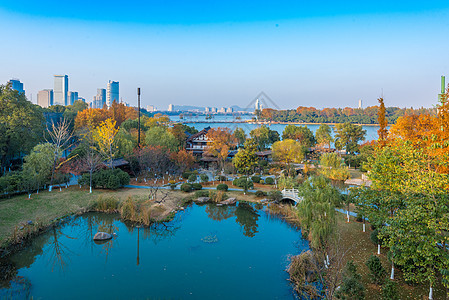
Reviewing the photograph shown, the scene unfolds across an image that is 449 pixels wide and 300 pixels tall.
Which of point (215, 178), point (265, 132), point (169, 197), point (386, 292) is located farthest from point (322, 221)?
point (265, 132)

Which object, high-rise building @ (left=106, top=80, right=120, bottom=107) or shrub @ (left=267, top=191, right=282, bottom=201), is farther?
high-rise building @ (left=106, top=80, right=120, bottom=107)

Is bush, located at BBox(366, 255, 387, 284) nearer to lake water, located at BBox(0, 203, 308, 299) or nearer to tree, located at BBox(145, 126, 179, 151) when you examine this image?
lake water, located at BBox(0, 203, 308, 299)

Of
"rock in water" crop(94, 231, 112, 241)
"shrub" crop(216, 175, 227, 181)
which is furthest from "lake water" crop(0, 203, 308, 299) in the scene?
"shrub" crop(216, 175, 227, 181)

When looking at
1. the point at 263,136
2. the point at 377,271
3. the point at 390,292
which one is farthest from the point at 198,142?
the point at 390,292

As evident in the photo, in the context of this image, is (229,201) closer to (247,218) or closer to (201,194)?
(201,194)

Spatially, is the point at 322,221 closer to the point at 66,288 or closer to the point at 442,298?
the point at 442,298

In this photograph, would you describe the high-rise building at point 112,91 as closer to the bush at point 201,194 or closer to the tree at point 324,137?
the tree at point 324,137

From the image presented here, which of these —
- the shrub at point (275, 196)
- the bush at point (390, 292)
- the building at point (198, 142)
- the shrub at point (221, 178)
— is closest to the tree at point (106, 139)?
the shrub at point (221, 178)
